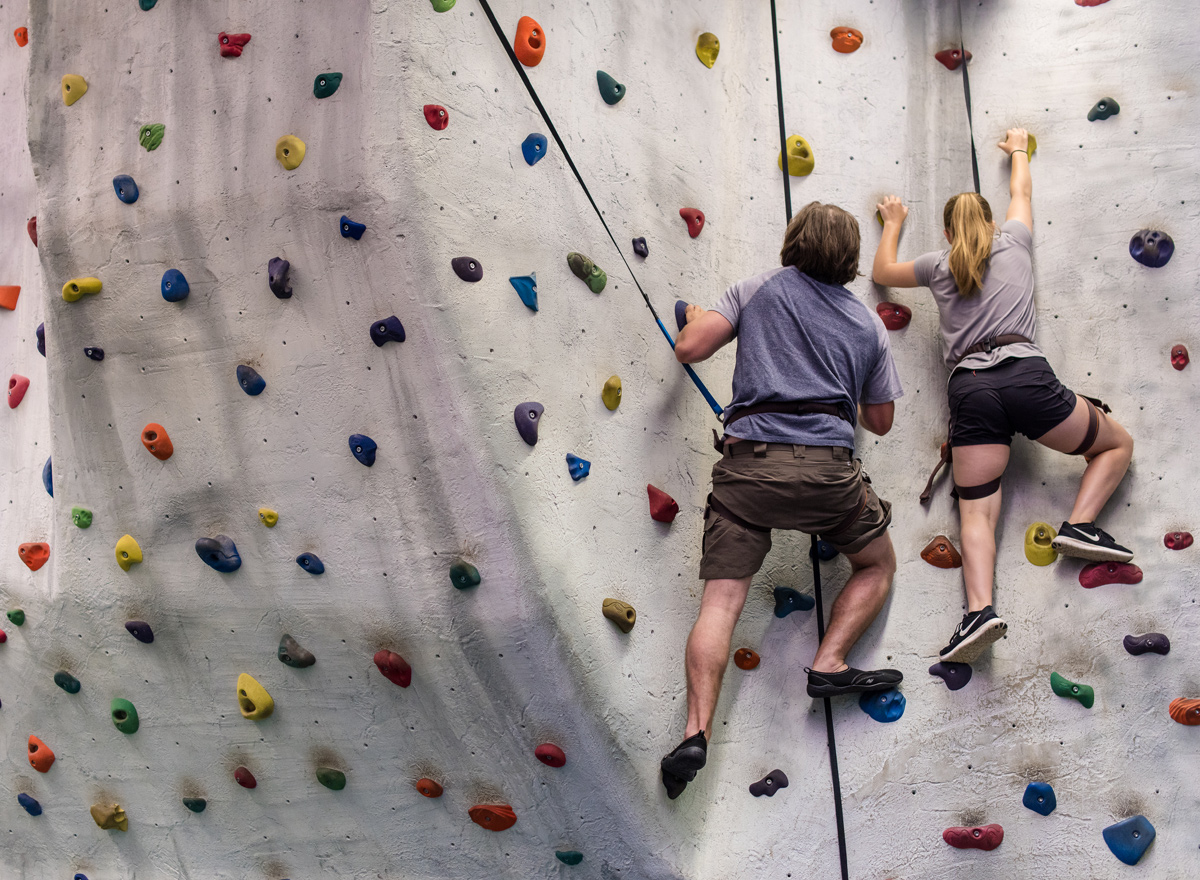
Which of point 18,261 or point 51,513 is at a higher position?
point 18,261

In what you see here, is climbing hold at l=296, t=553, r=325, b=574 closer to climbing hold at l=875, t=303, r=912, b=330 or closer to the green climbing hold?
the green climbing hold

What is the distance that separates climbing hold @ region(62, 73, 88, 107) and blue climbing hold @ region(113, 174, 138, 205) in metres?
0.34

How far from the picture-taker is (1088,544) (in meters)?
2.99

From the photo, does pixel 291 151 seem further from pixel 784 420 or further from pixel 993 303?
pixel 993 303

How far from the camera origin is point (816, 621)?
311 centimetres

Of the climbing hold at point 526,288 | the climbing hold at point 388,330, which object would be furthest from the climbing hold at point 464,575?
the climbing hold at point 526,288

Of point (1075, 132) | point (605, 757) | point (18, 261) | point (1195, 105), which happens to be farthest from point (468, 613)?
point (1195, 105)

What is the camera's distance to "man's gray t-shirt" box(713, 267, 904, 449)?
2.71 meters

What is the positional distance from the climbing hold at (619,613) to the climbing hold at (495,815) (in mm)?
623

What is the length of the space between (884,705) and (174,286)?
2.41 meters

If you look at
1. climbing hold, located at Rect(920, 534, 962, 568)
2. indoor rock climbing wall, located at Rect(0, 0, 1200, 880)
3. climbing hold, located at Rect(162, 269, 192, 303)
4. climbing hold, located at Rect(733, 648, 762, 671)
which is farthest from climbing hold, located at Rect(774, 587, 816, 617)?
climbing hold, located at Rect(162, 269, 192, 303)

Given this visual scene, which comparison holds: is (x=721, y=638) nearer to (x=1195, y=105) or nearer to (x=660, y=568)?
(x=660, y=568)

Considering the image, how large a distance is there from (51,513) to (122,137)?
4.11 feet

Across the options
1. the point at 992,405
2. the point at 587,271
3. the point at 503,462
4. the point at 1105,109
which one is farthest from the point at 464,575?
the point at 1105,109
